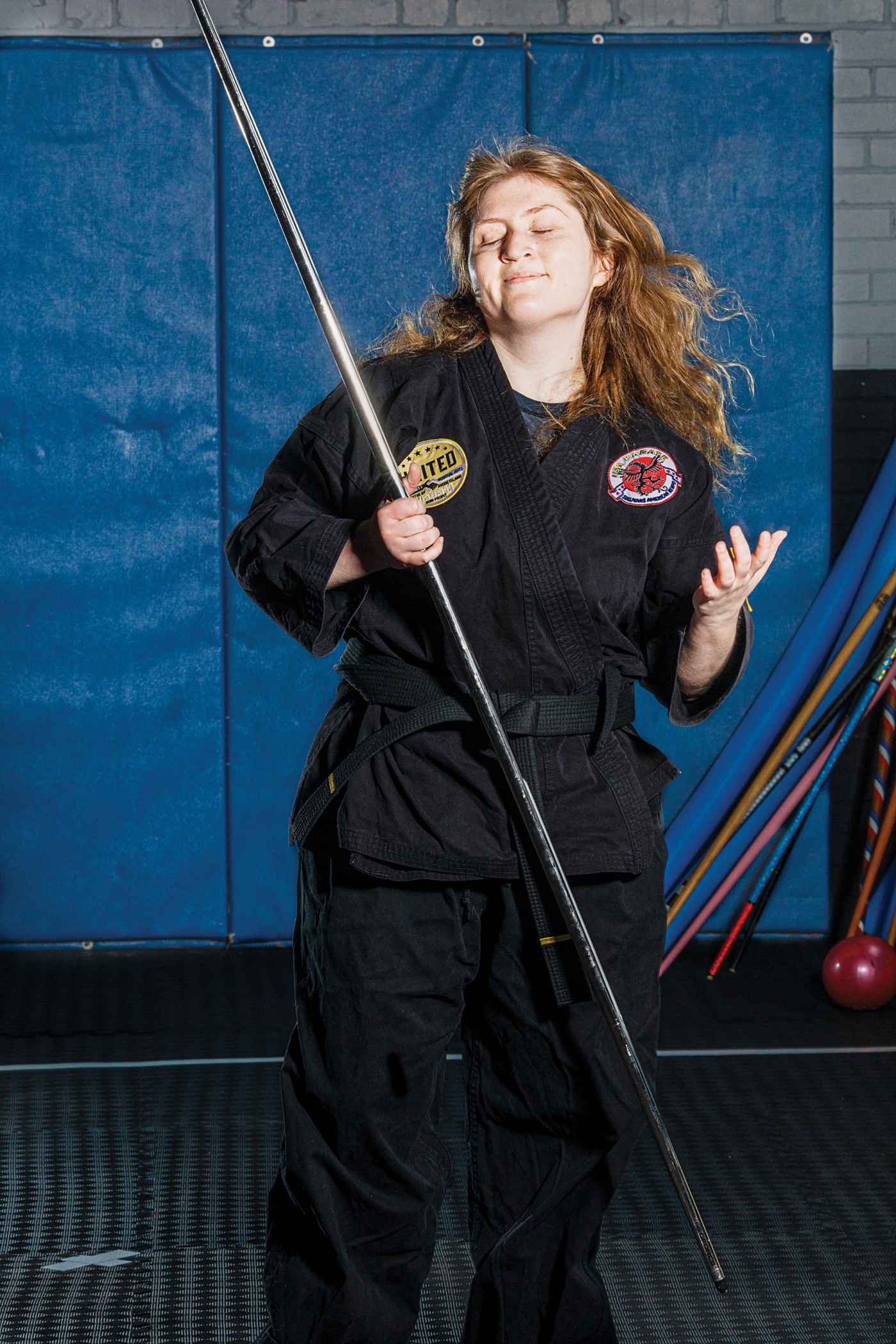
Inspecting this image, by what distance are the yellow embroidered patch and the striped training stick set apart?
231 cm

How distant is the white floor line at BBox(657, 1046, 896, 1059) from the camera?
9.16ft

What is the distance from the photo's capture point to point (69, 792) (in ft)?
11.7

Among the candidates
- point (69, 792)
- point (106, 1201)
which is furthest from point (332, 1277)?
point (69, 792)

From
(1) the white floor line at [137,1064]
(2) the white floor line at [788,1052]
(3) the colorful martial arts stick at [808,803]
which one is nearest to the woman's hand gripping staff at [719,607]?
(2) the white floor line at [788,1052]

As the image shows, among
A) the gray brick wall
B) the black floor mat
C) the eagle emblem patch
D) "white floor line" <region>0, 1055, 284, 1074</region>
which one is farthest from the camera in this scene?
the gray brick wall

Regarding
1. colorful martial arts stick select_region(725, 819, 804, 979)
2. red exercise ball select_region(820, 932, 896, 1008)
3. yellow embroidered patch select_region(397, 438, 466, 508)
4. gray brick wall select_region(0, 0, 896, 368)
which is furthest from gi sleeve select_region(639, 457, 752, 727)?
gray brick wall select_region(0, 0, 896, 368)

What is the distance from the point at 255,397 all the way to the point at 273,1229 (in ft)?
8.09

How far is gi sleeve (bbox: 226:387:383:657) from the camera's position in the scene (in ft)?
4.26

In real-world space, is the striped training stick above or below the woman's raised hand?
below

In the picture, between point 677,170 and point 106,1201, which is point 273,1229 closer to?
point 106,1201

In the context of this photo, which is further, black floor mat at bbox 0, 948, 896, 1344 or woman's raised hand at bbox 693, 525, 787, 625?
black floor mat at bbox 0, 948, 896, 1344

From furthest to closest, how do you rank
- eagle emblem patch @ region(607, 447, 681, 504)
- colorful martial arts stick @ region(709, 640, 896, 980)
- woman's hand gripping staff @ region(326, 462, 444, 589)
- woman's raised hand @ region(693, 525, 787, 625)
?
colorful martial arts stick @ region(709, 640, 896, 980) → eagle emblem patch @ region(607, 447, 681, 504) → woman's raised hand @ region(693, 525, 787, 625) → woman's hand gripping staff @ region(326, 462, 444, 589)

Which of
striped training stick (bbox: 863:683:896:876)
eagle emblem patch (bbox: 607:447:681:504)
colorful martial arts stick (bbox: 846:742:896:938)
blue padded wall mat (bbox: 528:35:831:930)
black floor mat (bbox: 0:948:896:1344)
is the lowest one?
black floor mat (bbox: 0:948:896:1344)

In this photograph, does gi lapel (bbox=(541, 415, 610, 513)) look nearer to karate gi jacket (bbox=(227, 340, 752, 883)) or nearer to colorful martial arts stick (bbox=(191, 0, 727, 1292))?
karate gi jacket (bbox=(227, 340, 752, 883))
